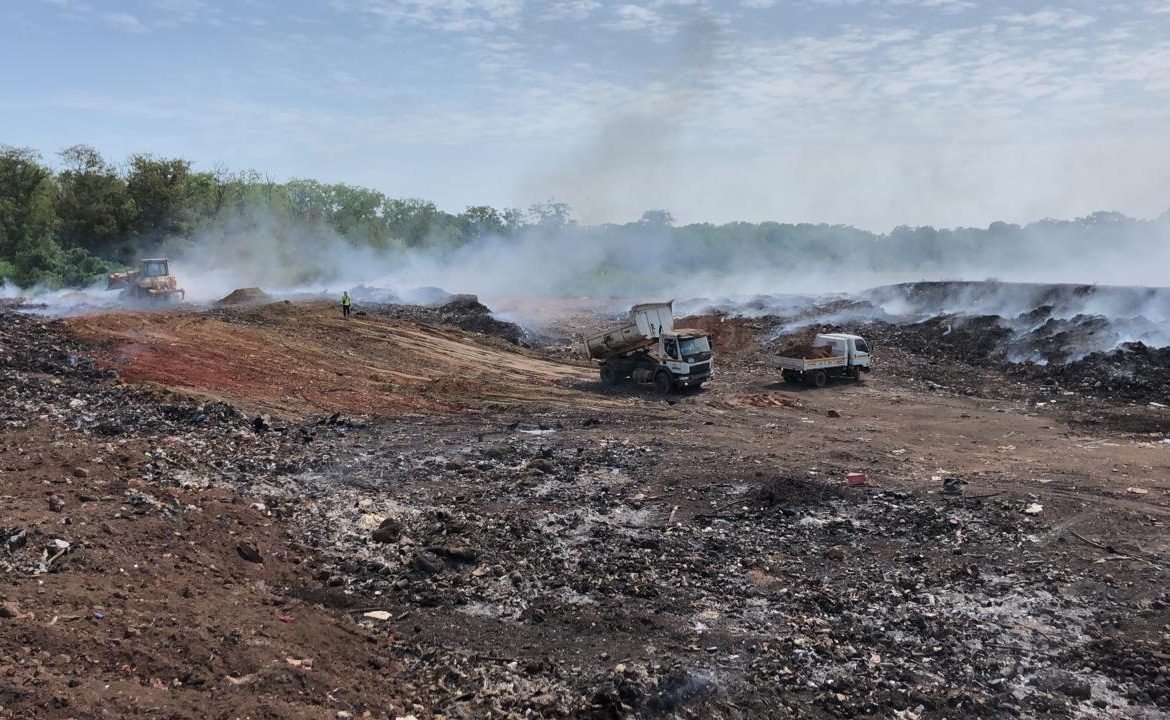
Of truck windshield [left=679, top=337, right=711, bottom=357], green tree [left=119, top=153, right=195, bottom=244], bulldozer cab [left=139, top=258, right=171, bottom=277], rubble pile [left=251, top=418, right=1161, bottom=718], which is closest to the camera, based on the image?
rubble pile [left=251, top=418, right=1161, bottom=718]

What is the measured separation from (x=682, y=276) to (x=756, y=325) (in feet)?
108

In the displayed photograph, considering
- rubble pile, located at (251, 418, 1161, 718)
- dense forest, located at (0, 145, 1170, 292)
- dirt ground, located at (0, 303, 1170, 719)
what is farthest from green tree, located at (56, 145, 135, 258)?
rubble pile, located at (251, 418, 1161, 718)

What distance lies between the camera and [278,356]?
20812 mm

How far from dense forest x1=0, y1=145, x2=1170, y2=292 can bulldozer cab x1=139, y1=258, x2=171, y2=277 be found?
8398 mm

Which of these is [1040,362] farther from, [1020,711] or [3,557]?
[3,557]

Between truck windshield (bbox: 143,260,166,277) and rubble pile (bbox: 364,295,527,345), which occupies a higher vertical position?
truck windshield (bbox: 143,260,166,277)

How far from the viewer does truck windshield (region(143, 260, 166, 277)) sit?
33828 millimetres

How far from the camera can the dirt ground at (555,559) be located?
6.23 metres

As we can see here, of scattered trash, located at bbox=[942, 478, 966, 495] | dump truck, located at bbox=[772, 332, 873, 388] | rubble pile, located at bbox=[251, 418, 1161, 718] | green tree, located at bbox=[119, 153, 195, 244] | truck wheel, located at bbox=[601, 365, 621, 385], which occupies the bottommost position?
rubble pile, located at bbox=[251, 418, 1161, 718]

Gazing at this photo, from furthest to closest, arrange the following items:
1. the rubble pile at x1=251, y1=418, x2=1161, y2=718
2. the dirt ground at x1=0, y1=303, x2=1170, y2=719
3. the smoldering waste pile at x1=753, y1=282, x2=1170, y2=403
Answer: the smoldering waste pile at x1=753, y1=282, x2=1170, y2=403
the rubble pile at x1=251, y1=418, x2=1161, y2=718
the dirt ground at x1=0, y1=303, x2=1170, y2=719

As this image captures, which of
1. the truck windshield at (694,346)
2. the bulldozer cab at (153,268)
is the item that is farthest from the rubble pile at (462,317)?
the truck windshield at (694,346)

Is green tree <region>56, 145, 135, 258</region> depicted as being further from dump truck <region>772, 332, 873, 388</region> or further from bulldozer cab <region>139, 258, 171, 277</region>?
dump truck <region>772, 332, 873, 388</region>

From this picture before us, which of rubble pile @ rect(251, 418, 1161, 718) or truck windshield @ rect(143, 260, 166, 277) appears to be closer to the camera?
rubble pile @ rect(251, 418, 1161, 718)

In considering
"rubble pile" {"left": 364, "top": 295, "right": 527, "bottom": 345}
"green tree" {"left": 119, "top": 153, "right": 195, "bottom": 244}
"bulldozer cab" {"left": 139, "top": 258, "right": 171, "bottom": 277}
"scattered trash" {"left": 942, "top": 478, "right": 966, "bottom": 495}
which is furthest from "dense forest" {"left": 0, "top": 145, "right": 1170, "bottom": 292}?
"scattered trash" {"left": 942, "top": 478, "right": 966, "bottom": 495}
